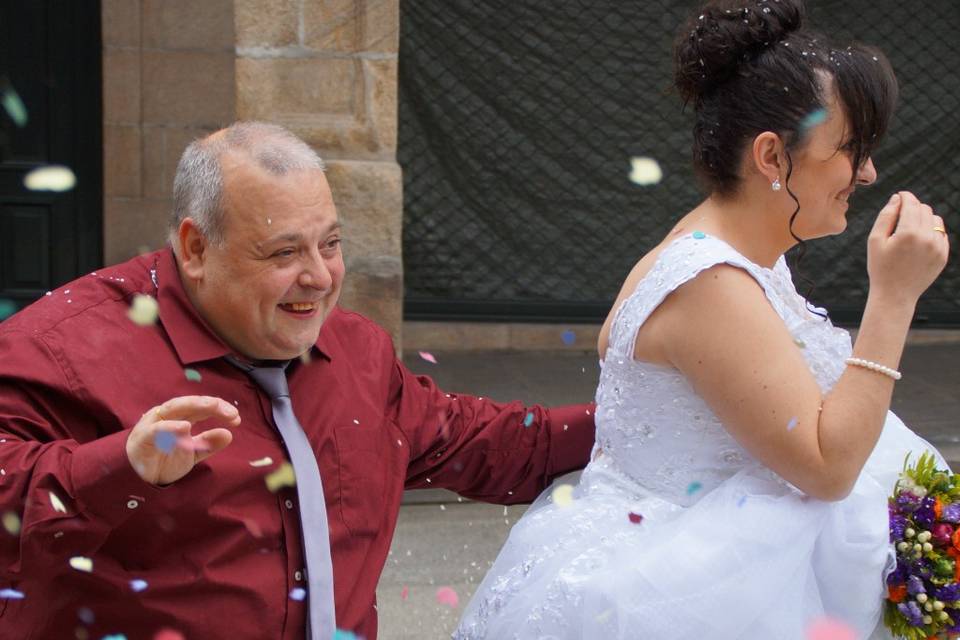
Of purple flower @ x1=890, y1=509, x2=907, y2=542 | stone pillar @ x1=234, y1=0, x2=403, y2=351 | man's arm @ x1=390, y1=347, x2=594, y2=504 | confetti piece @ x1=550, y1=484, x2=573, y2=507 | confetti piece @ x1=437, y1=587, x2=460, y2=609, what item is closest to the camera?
purple flower @ x1=890, y1=509, x2=907, y2=542

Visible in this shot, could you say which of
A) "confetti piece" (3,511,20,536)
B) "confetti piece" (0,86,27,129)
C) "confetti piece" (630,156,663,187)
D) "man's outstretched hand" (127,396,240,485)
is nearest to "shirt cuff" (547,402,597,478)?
"man's outstretched hand" (127,396,240,485)

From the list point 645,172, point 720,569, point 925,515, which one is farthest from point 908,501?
point 645,172

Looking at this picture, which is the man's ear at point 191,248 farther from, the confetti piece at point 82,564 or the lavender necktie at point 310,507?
the confetti piece at point 82,564

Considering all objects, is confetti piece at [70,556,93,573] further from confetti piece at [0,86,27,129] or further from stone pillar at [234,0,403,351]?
confetti piece at [0,86,27,129]

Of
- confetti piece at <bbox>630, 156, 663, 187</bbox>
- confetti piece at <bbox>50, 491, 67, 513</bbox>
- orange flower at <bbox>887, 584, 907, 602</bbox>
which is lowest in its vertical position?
confetti piece at <bbox>630, 156, 663, 187</bbox>

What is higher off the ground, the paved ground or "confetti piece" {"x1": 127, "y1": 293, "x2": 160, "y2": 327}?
"confetti piece" {"x1": 127, "y1": 293, "x2": 160, "y2": 327}

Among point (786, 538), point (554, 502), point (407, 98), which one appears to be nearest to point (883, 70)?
point (786, 538)

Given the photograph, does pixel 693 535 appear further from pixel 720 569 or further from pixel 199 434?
pixel 199 434

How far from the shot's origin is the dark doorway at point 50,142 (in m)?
7.23

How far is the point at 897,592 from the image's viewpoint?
2.06 m

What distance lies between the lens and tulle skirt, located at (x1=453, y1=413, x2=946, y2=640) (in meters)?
1.99

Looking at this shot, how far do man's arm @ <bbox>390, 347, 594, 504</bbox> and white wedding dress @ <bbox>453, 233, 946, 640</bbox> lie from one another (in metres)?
0.32

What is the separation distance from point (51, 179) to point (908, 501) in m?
6.17

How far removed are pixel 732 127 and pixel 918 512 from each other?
2.17 feet
